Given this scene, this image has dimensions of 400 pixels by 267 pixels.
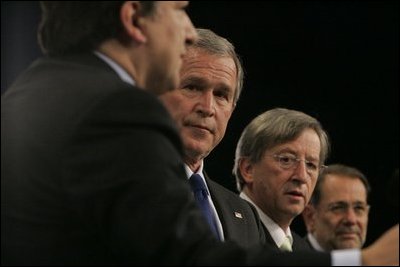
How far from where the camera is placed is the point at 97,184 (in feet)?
4.64

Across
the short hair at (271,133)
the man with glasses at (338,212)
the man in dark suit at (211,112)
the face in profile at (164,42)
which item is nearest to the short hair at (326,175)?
the man with glasses at (338,212)

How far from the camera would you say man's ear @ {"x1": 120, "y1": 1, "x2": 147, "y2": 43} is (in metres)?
1.66

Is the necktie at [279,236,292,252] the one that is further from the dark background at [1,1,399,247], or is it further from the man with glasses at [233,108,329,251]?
the dark background at [1,1,399,247]

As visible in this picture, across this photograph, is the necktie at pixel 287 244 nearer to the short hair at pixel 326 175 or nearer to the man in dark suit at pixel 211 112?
the man in dark suit at pixel 211 112

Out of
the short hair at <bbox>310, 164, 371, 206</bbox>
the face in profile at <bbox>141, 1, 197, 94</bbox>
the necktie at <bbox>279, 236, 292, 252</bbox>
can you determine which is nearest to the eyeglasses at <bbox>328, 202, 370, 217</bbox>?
the short hair at <bbox>310, 164, 371, 206</bbox>

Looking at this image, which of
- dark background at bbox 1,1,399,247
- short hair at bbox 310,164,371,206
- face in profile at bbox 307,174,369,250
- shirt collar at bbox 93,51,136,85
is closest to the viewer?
shirt collar at bbox 93,51,136,85

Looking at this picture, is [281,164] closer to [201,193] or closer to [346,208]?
[201,193]

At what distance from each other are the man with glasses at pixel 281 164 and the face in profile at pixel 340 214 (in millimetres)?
962

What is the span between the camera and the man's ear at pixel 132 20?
65.2 inches

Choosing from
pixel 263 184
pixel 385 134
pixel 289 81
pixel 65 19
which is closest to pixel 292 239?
pixel 263 184

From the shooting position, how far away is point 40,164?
149 cm

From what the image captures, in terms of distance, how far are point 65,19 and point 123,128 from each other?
0.31 meters

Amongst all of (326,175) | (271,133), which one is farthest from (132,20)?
(326,175)

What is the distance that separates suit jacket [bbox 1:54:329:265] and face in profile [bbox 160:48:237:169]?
1.33 metres
